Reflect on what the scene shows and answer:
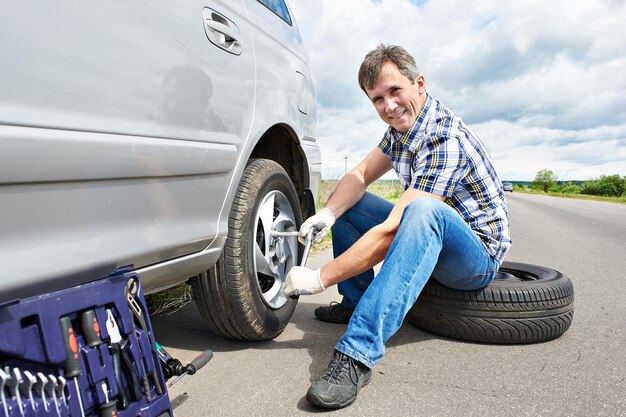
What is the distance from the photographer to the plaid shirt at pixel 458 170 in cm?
212

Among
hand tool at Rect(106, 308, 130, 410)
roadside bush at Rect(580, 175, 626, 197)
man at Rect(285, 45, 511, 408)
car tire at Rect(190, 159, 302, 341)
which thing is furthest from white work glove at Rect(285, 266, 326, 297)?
roadside bush at Rect(580, 175, 626, 197)

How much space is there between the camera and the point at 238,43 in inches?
72.0

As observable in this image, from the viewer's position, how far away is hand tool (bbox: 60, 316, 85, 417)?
1.04 metres

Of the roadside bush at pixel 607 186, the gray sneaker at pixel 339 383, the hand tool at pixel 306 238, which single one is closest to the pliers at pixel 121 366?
the gray sneaker at pixel 339 383

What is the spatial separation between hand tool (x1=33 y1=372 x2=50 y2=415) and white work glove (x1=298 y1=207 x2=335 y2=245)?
1477mm

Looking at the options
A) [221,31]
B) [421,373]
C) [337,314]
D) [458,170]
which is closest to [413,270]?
[421,373]

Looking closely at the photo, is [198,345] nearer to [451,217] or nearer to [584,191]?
[451,217]

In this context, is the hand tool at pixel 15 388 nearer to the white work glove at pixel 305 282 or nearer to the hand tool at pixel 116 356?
the hand tool at pixel 116 356

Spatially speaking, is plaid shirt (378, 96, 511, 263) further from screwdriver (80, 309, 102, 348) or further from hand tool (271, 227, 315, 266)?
screwdriver (80, 309, 102, 348)

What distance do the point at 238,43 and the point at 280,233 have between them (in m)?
0.90

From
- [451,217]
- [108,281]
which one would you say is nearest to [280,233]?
[451,217]

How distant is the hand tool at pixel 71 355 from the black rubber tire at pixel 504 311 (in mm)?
Answer: 1675

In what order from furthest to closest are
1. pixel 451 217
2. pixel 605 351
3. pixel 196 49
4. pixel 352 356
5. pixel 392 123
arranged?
pixel 392 123 → pixel 605 351 → pixel 451 217 → pixel 352 356 → pixel 196 49

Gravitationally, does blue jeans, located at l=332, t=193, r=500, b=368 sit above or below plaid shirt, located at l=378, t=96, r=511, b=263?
below
